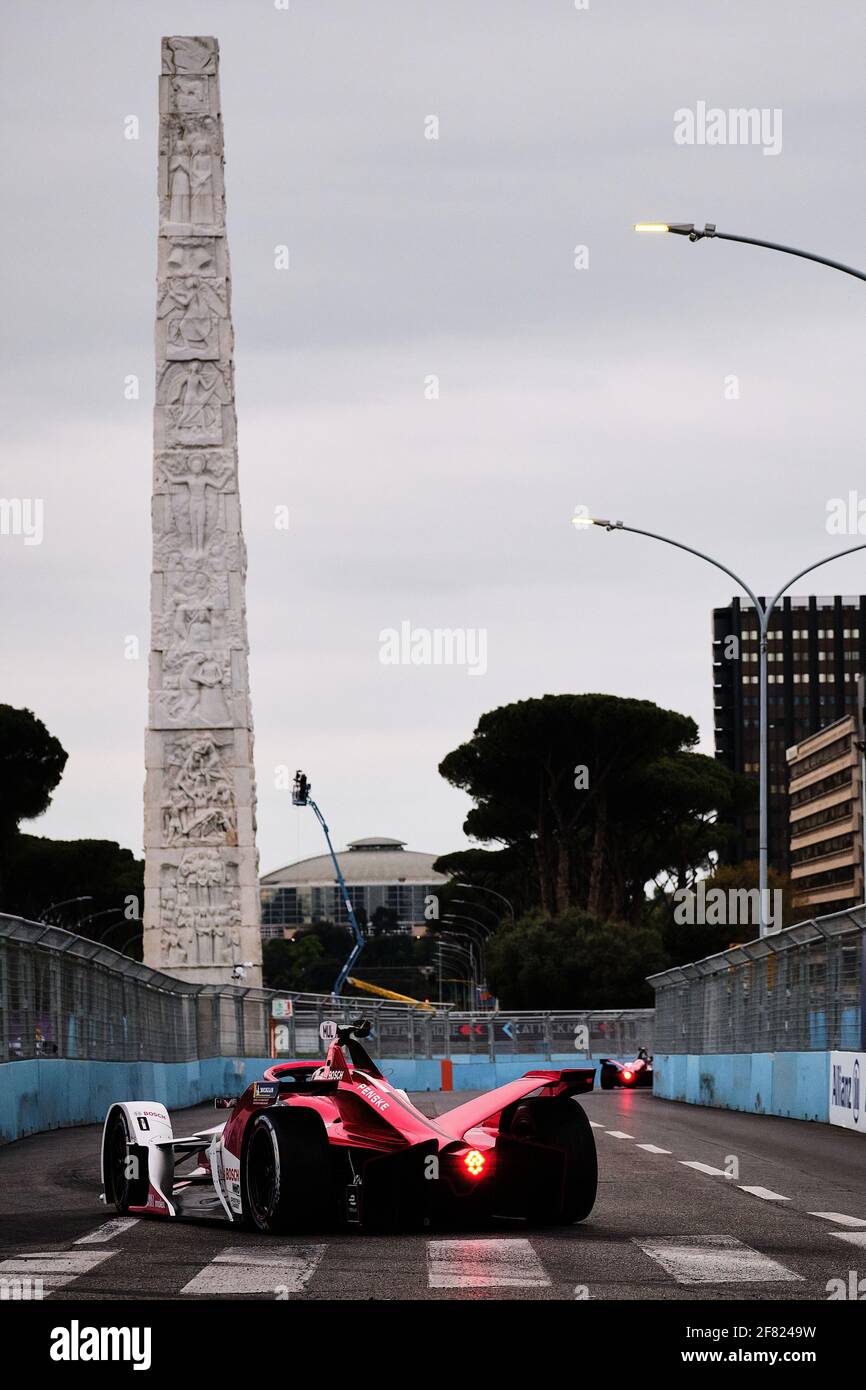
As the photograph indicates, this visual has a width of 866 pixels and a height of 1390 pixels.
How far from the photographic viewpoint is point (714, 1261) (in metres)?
9.29

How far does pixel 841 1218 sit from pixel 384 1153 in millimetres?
2716

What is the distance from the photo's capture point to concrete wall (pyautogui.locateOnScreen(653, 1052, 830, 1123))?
2552 cm

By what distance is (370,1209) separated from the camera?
34.3ft

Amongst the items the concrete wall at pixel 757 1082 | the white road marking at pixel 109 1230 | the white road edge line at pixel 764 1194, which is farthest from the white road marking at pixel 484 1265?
the concrete wall at pixel 757 1082

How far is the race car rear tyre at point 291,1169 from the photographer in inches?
401

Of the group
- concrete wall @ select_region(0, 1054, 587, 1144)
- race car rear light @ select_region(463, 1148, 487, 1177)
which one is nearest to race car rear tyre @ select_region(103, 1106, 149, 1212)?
race car rear light @ select_region(463, 1148, 487, 1177)

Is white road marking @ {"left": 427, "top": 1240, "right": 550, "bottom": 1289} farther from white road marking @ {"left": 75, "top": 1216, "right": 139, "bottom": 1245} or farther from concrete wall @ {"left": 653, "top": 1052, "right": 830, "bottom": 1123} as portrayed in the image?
concrete wall @ {"left": 653, "top": 1052, "right": 830, "bottom": 1123}

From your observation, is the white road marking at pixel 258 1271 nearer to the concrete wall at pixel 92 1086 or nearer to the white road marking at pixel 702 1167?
the white road marking at pixel 702 1167

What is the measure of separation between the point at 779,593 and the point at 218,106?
2579 centimetres

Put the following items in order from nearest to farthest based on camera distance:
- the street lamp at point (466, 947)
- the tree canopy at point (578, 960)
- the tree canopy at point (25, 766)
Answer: the tree canopy at point (25, 766), the tree canopy at point (578, 960), the street lamp at point (466, 947)

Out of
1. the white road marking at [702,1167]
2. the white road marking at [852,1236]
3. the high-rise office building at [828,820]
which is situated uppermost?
the high-rise office building at [828,820]
